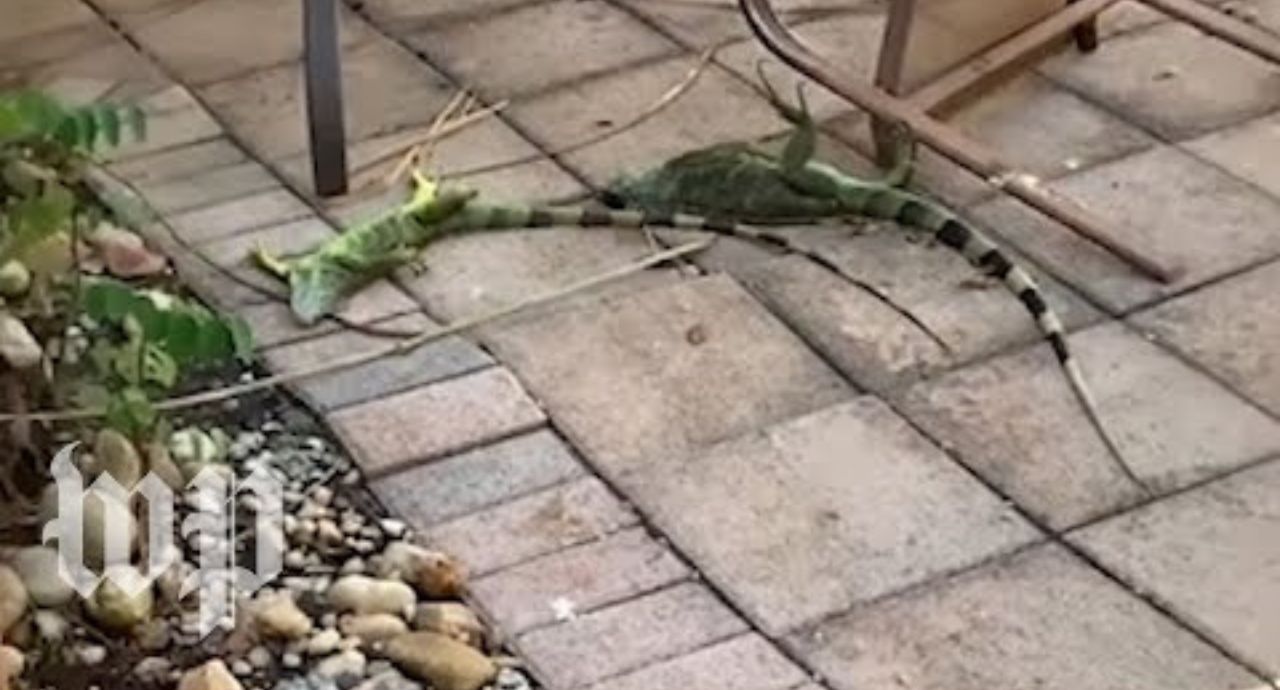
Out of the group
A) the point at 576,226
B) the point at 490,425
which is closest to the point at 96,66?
the point at 576,226

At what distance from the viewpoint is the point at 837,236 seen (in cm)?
267

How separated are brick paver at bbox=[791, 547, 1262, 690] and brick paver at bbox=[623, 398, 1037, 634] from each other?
3 centimetres

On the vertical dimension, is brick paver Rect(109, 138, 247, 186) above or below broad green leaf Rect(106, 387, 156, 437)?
below

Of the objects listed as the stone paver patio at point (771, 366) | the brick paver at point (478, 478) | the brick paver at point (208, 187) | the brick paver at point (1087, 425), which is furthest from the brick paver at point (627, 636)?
the brick paver at point (208, 187)

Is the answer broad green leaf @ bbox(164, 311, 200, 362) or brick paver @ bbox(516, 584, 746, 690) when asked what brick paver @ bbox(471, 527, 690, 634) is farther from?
broad green leaf @ bbox(164, 311, 200, 362)

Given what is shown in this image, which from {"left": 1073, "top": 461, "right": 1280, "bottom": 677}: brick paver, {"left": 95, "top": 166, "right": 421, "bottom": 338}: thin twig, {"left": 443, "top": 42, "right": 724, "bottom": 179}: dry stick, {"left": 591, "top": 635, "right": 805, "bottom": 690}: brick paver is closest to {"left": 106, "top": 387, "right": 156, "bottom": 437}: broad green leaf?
{"left": 95, "top": 166, "right": 421, "bottom": 338}: thin twig

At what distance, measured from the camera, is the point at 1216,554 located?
7.21ft

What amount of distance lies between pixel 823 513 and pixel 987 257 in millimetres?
467

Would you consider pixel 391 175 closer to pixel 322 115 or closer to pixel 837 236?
pixel 322 115

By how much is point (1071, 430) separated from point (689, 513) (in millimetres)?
376

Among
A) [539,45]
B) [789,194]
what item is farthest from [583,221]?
[539,45]

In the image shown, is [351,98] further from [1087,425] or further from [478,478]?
[1087,425]

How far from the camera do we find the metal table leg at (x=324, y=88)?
269 cm

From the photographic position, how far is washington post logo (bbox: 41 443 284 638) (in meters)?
2.13
